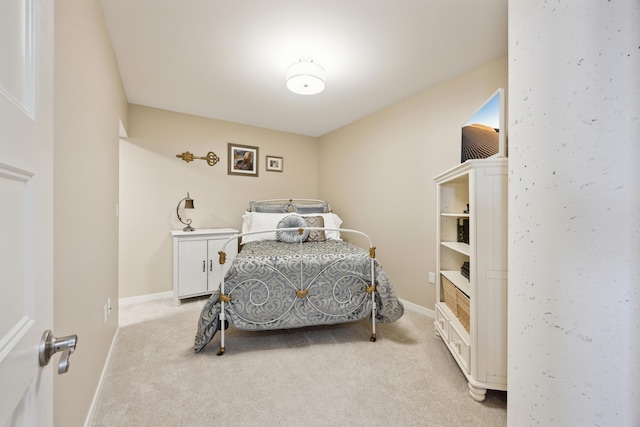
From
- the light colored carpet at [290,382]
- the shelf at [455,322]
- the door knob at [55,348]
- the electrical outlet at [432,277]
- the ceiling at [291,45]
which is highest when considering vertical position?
the ceiling at [291,45]

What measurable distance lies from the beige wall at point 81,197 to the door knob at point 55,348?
2.21 ft

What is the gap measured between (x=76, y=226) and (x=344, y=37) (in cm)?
206

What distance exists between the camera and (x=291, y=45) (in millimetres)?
2037

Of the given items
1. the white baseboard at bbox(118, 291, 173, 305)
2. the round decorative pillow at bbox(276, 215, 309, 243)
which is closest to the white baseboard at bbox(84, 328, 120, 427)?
the white baseboard at bbox(118, 291, 173, 305)

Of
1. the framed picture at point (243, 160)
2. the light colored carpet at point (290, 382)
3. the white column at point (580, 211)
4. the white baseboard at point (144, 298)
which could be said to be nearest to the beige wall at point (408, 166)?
the light colored carpet at point (290, 382)

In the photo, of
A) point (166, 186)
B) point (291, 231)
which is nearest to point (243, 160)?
point (166, 186)

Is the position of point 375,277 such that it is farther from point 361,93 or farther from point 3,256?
point 3,256

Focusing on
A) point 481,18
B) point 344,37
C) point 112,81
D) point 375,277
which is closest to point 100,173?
point 112,81

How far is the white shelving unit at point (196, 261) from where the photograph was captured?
304 centimetres

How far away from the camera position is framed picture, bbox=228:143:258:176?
12.5 feet

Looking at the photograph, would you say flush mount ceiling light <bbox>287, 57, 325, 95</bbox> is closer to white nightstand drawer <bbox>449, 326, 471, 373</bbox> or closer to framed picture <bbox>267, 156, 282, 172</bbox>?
framed picture <bbox>267, 156, 282, 172</bbox>

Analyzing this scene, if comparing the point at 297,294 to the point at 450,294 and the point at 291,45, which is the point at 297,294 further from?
the point at 291,45

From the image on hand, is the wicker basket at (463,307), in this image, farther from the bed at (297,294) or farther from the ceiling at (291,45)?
the ceiling at (291,45)

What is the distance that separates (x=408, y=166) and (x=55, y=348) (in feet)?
9.96
